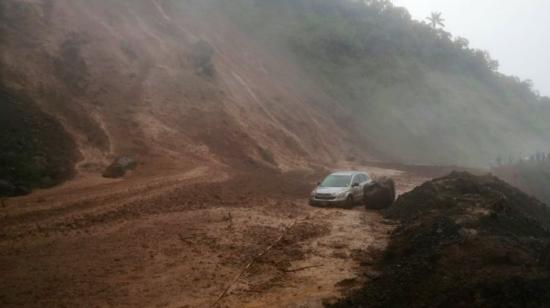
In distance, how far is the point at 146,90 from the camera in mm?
27016

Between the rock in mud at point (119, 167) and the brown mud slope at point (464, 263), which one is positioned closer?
the brown mud slope at point (464, 263)

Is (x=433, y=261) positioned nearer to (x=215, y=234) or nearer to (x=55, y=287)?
(x=215, y=234)

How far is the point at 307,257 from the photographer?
35.1 ft

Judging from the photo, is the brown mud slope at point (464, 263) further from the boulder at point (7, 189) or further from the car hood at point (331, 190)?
the boulder at point (7, 189)

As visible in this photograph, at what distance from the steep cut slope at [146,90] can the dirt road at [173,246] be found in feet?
15.0

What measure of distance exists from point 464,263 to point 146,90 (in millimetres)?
22283

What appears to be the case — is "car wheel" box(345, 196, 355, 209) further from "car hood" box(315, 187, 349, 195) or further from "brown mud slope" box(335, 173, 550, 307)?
"brown mud slope" box(335, 173, 550, 307)

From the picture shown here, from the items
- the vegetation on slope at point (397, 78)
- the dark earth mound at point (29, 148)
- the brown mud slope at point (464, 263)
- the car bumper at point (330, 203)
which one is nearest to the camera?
the brown mud slope at point (464, 263)

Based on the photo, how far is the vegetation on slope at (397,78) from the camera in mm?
50219

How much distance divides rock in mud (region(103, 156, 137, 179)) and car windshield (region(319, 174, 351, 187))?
7.85 meters

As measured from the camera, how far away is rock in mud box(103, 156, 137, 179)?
1842 cm

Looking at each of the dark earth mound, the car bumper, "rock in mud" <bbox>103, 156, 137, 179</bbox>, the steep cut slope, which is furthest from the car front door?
the dark earth mound

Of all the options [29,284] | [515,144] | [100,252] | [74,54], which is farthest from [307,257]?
[515,144]

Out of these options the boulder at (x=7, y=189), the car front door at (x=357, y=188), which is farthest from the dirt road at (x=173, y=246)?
the car front door at (x=357, y=188)
